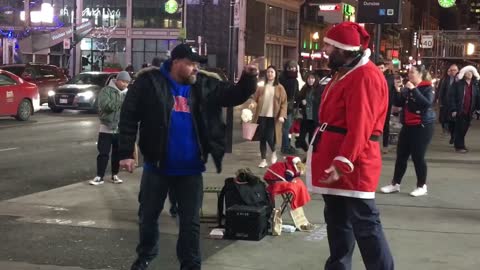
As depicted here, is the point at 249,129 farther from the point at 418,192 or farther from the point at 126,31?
the point at 126,31

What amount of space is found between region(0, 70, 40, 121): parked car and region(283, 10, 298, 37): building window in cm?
3704

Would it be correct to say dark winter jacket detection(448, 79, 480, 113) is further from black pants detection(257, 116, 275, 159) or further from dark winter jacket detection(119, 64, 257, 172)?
dark winter jacket detection(119, 64, 257, 172)

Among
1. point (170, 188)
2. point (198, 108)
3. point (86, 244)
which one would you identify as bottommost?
point (86, 244)

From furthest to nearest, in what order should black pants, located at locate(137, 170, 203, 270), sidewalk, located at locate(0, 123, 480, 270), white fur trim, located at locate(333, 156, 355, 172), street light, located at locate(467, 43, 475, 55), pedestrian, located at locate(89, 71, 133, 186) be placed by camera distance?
street light, located at locate(467, 43, 475, 55) < pedestrian, located at locate(89, 71, 133, 186) < sidewalk, located at locate(0, 123, 480, 270) < black pants, located at locate(137, 170, 203, 270) < white fur trim, located at locate(333, 156, 355, 172)

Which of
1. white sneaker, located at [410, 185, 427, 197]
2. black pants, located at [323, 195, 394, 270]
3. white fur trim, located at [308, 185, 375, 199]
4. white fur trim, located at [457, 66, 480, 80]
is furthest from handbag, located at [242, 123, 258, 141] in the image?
white fur trim, located at [308, 185, 375, 199]

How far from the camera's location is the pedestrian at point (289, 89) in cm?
1296

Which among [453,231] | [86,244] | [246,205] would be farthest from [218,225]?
[453,231]

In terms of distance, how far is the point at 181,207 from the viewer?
4.85 meters

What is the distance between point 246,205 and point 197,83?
203 centimetres

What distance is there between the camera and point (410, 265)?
5672 millimetres

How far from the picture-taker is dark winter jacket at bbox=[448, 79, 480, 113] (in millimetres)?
14500

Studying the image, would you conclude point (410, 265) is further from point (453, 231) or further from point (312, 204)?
point (312, 204)

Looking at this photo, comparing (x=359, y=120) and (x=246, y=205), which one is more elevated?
(x=359, y=120)

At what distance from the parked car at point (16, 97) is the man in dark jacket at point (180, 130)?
48.9 feet
